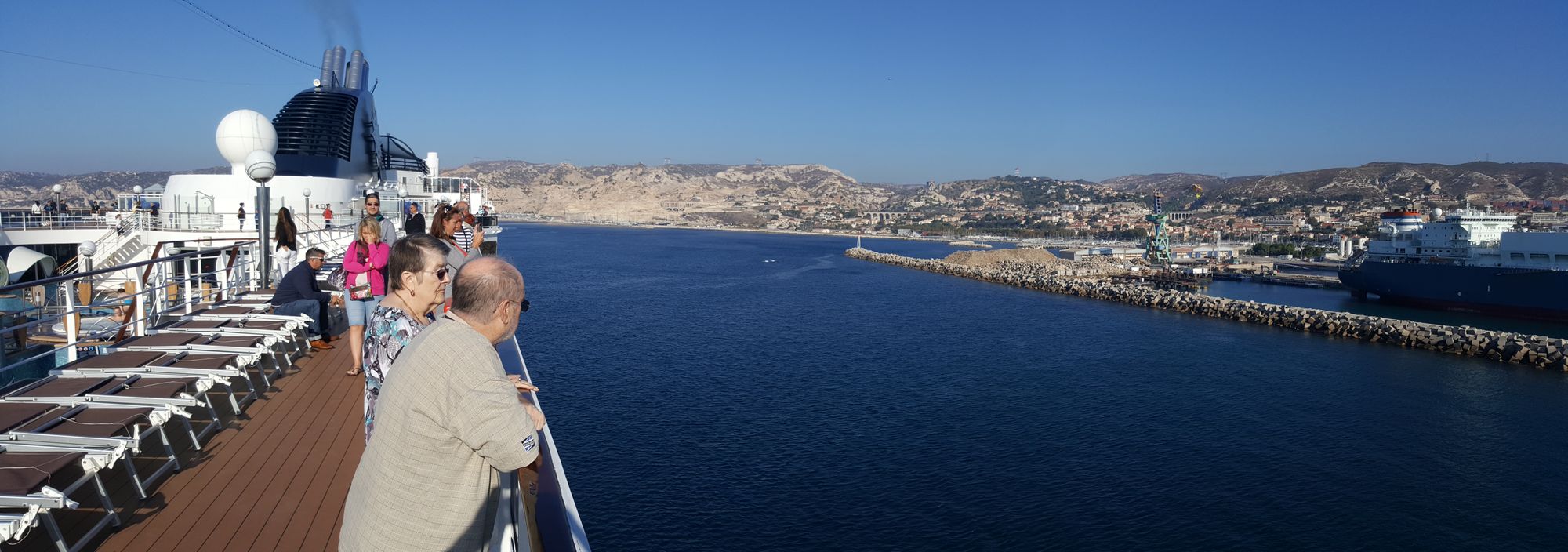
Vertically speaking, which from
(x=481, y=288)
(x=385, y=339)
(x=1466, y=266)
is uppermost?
(x=481, y=288)

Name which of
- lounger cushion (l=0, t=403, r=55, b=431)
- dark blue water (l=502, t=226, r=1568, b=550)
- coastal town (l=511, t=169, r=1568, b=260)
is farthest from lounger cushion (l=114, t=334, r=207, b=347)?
coastal town (l=511, t=169, r=1568, b=260)

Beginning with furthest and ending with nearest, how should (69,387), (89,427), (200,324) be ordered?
(200,324) < (69,387) < (89,427)

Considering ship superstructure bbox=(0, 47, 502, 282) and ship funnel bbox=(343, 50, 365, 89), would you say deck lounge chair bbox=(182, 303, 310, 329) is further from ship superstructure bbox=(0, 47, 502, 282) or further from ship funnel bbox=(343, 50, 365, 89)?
ship funnel bbox=(343, 50, 365, 89)


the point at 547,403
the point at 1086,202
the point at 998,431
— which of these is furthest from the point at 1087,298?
the point at 1086,202

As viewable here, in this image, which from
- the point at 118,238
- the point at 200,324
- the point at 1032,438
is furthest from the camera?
the point at 118,238

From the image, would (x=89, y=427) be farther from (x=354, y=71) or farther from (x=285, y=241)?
(x=354, y=71)

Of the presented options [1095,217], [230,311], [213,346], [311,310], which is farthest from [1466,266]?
[1095,217]

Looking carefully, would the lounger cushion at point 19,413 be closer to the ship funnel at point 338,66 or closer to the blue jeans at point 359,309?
the blue jeans at point 359,309
